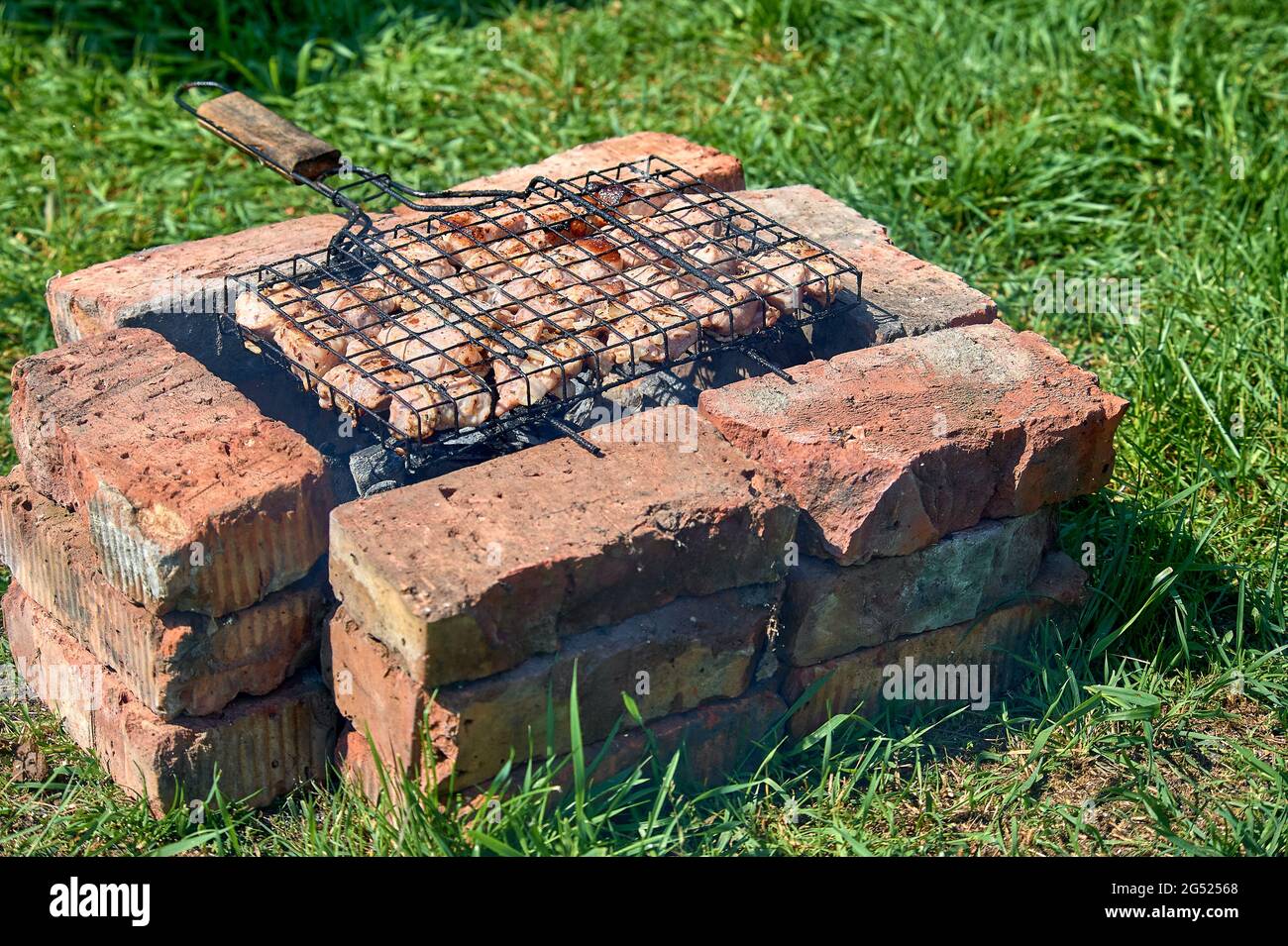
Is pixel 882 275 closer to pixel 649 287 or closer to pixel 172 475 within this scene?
pixel 649 287

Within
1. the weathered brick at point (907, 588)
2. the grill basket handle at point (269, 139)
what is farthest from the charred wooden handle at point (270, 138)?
the weathered brick at point (907, 588)

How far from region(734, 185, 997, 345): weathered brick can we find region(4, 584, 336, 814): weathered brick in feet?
5.60

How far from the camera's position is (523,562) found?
3.13m

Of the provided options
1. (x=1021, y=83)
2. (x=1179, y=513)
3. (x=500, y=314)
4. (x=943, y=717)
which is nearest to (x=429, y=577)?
(x=500, y=314)

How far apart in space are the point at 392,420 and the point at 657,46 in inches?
159

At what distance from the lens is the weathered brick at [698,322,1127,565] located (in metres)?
3.41

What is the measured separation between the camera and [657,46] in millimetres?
7035

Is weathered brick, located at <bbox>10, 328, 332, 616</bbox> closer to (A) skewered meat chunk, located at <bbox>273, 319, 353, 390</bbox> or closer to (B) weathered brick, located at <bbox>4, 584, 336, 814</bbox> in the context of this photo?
(A) skewered meat chunk, located at <bbox>273, 319, 353, 390</bbox>

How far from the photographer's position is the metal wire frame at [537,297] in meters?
3.55

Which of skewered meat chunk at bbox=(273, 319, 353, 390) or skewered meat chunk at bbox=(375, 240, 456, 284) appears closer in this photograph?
skewered meat chunk at bbox=(273, 319, 353, 390)

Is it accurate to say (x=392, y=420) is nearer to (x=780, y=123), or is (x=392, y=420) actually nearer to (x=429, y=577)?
(x=429, y=577)

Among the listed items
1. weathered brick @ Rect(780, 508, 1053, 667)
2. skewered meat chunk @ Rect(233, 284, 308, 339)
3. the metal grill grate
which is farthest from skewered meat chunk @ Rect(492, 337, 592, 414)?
weathered brick @ Rect(780, 508, 1053, 667)

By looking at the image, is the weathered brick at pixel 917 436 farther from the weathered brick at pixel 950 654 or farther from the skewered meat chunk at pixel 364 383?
the skewered meat chunk at pixel 364 383

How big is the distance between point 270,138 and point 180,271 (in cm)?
47
